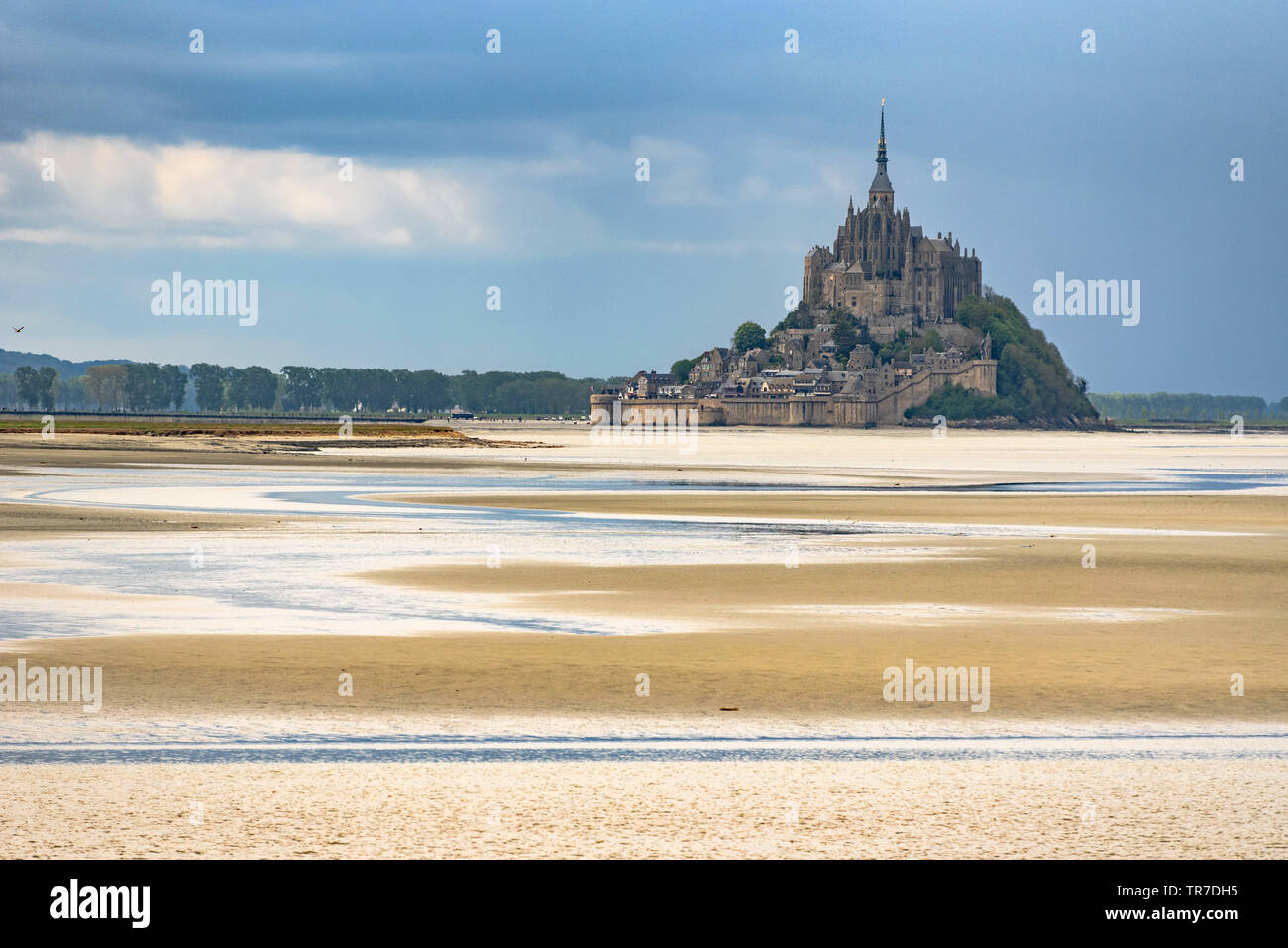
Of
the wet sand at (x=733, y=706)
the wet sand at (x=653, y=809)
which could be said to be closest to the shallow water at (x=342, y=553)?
the wet sand at (x=733, y=706)

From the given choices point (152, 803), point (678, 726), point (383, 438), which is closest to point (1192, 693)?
point (678, 726)

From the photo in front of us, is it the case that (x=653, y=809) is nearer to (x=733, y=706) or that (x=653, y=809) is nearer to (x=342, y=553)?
(x=733, y=706)

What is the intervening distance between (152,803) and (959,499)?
35775 mm

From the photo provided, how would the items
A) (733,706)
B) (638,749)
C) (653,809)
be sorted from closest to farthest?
(653,809), (638,749), (733,706)

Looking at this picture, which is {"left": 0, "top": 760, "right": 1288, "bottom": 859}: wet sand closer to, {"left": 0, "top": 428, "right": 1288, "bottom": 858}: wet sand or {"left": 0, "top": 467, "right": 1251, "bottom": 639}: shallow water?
{"left": 0, "top": 428, "right": 1288, "bottom": 858}: wet sand

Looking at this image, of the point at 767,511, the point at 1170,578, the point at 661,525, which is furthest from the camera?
the point at 767,511

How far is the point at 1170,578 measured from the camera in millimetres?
21922

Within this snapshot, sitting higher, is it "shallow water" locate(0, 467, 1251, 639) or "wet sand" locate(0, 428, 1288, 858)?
"shallow water" locate(0, 467, 1251, 639)

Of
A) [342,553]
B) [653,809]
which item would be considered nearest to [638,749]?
[653,809]

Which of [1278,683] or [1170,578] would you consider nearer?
[1278,683]

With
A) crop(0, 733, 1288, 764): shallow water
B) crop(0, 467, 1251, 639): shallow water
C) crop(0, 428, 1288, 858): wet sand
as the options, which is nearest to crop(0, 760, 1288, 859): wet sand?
crop(0, 428, 1288, 858): wet sand

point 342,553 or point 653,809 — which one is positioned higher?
point 342,553

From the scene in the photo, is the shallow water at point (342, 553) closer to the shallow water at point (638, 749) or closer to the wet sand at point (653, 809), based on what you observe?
the shallow water at point (638, 749)
